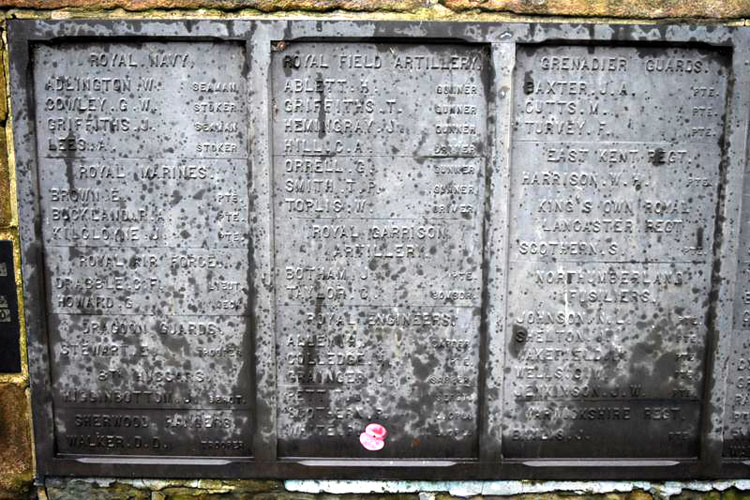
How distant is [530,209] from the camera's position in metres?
2.79

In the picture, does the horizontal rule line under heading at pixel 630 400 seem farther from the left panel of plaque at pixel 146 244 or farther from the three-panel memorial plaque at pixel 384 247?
the left panel of plaque at pixel 146 244

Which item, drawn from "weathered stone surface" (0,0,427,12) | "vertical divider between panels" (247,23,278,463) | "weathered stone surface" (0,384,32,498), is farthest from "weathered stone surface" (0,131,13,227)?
"vertical divider between panels" (247,23,278,463)

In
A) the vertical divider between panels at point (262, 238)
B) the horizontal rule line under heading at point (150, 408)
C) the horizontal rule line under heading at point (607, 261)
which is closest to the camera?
the vertical divider between panels at point (262, 238)

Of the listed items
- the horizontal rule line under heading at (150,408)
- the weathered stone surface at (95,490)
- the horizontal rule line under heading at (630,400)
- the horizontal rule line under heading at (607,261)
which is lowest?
the weathered stone surface at (95,490)

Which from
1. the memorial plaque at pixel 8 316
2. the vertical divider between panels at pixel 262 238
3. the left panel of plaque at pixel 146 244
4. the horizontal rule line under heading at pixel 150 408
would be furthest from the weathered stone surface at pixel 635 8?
the memorial plaque at pixel 8 316

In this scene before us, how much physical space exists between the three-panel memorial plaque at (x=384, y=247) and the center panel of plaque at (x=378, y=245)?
11 millimetres

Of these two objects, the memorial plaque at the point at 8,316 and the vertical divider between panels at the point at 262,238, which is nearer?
the vertical divider between panels at the point at 262,238

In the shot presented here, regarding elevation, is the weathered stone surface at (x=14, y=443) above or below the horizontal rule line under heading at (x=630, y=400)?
below

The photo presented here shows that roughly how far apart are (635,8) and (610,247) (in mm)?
1092

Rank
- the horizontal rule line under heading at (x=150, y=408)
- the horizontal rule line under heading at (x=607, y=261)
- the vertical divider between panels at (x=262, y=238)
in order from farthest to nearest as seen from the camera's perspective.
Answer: the horizontal rule line under heading at (x=150, y=408), the horizontal rule line under heading at (x=607, y=261), the vertical divider between panels at (x=262, y=238)

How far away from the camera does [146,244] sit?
2.81 meters

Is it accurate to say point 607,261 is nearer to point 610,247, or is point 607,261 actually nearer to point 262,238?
point 610,247

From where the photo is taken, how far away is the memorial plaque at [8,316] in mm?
2832

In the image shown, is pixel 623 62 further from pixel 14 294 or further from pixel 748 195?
pixel 14 294
